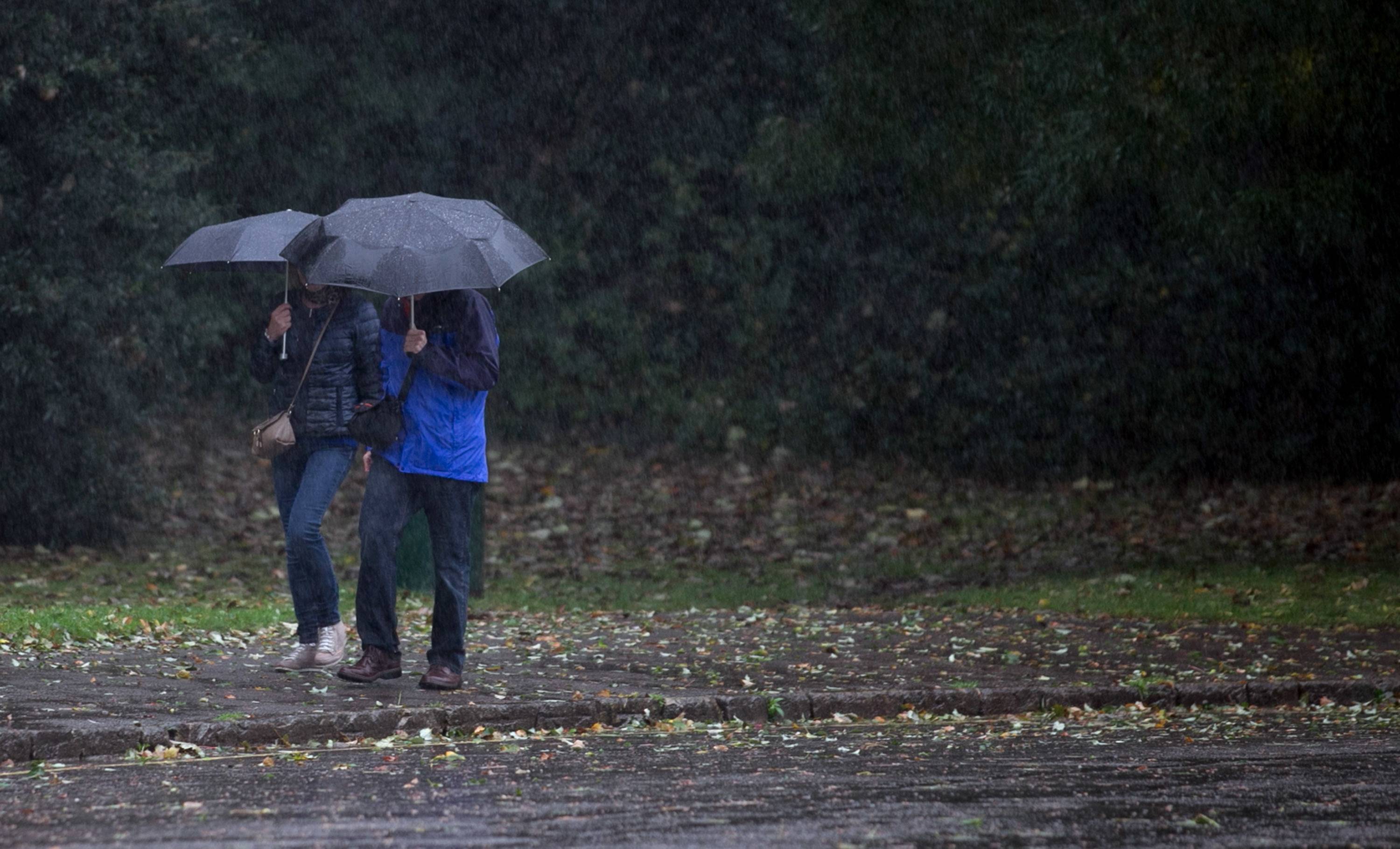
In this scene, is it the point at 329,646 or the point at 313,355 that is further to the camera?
the point at 329,646

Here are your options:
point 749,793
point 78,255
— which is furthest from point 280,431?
point 78,255

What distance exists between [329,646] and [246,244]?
1.90m

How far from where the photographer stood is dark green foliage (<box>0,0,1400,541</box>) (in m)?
13.7

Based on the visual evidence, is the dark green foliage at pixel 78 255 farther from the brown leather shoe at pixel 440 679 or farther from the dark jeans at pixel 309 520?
the brown leather shoe at pixel 440 679

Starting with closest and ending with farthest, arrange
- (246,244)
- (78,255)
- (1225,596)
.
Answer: (246,244) → (1225,596) → (78,255)

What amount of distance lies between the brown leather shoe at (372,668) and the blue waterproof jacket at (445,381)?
2.87ft

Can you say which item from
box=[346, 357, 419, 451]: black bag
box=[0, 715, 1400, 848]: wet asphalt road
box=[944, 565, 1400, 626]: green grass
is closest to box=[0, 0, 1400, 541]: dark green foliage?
box=[944, 565, 1400, 626]: green grass

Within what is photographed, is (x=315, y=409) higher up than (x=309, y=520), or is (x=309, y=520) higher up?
(x=315, y=409)

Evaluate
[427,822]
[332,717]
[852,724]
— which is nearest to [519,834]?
[427,822]

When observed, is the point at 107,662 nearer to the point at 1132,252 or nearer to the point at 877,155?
the point at 877,155

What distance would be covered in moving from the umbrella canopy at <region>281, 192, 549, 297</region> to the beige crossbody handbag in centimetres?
39

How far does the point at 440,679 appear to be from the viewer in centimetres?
776

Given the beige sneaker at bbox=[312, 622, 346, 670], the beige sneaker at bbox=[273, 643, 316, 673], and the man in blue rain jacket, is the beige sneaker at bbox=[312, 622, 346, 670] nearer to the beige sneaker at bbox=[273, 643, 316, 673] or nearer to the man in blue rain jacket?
the beige sneaker at bbox=[273, 643, 316, 673]

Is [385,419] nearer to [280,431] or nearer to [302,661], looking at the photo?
[280,431]
